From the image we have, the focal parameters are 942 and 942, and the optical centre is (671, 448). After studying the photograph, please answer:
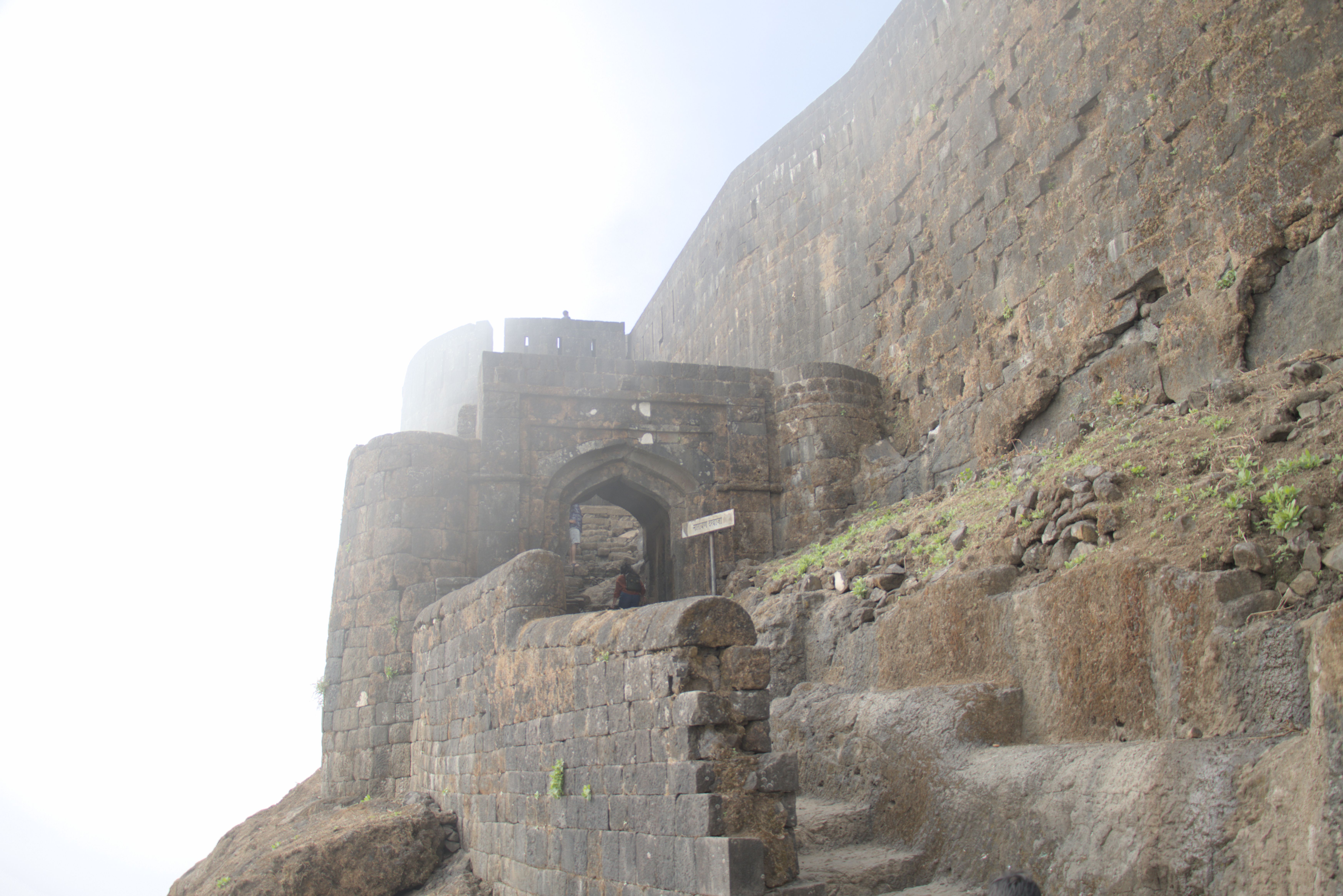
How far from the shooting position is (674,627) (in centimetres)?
510

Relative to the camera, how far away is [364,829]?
783 centimetres

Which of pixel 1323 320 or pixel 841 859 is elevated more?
pixel 1323 320

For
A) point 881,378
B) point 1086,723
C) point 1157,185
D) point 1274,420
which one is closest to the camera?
point 1086,723

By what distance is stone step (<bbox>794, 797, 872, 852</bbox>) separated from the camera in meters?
5.68

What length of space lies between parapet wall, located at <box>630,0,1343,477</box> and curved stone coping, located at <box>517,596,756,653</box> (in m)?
4.56

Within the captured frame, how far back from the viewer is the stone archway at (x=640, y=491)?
12211mm

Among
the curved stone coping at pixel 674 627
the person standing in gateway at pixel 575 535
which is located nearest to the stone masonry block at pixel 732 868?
the curved stone coping at pixel 674 627

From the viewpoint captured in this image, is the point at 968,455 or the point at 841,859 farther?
the point at 968,455

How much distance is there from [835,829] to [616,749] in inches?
57.2

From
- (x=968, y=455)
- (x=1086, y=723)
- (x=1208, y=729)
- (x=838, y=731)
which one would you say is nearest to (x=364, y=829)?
(x=838, y=731)

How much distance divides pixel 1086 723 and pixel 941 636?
51.4 inches

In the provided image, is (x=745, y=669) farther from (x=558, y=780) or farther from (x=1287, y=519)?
(x=1287, y=519)

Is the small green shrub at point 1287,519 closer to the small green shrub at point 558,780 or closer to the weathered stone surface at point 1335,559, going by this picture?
the weathered stone surface at point 1335,559

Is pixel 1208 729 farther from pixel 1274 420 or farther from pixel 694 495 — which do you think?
pixel 694 495
